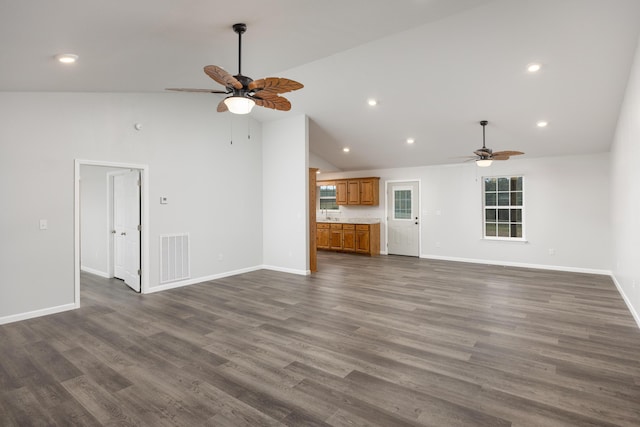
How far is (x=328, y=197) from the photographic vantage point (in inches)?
431

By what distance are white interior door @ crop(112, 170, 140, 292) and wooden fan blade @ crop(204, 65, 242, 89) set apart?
3367 millimetres

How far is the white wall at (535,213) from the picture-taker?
6820mm

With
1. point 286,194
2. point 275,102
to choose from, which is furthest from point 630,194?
point 286,194

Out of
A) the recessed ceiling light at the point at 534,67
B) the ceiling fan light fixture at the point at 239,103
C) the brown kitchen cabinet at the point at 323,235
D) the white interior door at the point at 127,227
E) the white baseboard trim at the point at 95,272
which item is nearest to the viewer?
the ceiling fan light fixture at the point at 239,103

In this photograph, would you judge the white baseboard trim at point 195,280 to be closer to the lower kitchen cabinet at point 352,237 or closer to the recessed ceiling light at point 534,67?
the lower kitchen cabinet at point 352,237

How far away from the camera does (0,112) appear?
13.1 feet

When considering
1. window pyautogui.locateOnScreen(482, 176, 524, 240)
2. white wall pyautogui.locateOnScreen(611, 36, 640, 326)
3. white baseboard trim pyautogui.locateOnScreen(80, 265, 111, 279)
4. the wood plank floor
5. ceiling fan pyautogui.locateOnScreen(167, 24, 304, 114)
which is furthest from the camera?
window pyautogui.locateOnScreen(482, 176, 524, 240)

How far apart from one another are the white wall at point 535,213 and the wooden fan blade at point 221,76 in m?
6.82

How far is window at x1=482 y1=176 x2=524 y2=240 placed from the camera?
767 cm

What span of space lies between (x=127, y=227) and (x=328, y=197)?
6.27 metres

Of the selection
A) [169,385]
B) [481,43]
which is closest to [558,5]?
[481,43]

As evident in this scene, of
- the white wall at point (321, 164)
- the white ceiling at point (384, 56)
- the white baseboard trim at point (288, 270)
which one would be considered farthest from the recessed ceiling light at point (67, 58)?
the white wall at point (321, 164)

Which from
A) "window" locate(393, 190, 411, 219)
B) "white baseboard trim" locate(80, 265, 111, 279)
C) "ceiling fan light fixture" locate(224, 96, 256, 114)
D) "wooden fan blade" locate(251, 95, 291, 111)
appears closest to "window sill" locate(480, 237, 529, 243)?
"window" locate(393, 190, 411, 219)

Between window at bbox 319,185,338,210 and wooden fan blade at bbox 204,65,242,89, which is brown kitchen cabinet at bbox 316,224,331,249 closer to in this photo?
window at bbox 319,185,338,210
